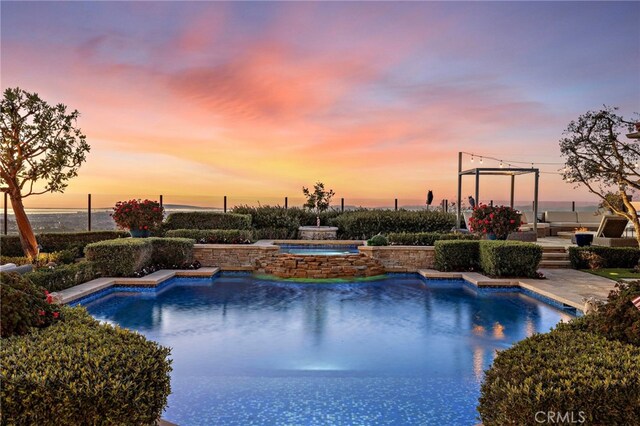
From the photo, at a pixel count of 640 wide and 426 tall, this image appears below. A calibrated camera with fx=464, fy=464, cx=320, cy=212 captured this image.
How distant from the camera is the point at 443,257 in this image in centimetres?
1245

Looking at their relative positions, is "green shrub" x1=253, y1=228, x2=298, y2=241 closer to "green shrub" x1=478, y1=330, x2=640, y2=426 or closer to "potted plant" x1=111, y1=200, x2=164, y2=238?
"potted plant" x1=111, y1=200, x2=164, y2=238

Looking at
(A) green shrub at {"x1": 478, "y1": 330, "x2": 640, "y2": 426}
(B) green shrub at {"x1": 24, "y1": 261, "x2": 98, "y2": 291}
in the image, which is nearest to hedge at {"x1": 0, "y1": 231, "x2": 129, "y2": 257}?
(B) green shrub at {"x1": 24, "y1": 261, "x2": 98, "y2": 291}

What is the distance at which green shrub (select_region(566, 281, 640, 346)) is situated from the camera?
11.6ft

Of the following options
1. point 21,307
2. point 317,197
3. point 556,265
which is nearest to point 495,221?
point 556,265

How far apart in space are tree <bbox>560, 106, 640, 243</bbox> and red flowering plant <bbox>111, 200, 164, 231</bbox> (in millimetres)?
12544

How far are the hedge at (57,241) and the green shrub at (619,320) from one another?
12755 millimetres

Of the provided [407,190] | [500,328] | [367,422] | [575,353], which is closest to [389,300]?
[500,328]

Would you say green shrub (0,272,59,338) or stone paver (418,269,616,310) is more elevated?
green shrub (0,272,59,338)

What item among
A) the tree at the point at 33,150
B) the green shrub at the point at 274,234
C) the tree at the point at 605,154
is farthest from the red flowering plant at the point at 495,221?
the tree at the point at 33,150

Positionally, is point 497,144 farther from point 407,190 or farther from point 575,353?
point 575,353

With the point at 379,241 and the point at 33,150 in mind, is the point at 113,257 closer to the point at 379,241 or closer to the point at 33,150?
the point at 33,150

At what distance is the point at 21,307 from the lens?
359cm

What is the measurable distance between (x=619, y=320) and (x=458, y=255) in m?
8.79

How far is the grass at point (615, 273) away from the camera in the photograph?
11078 millimetres
